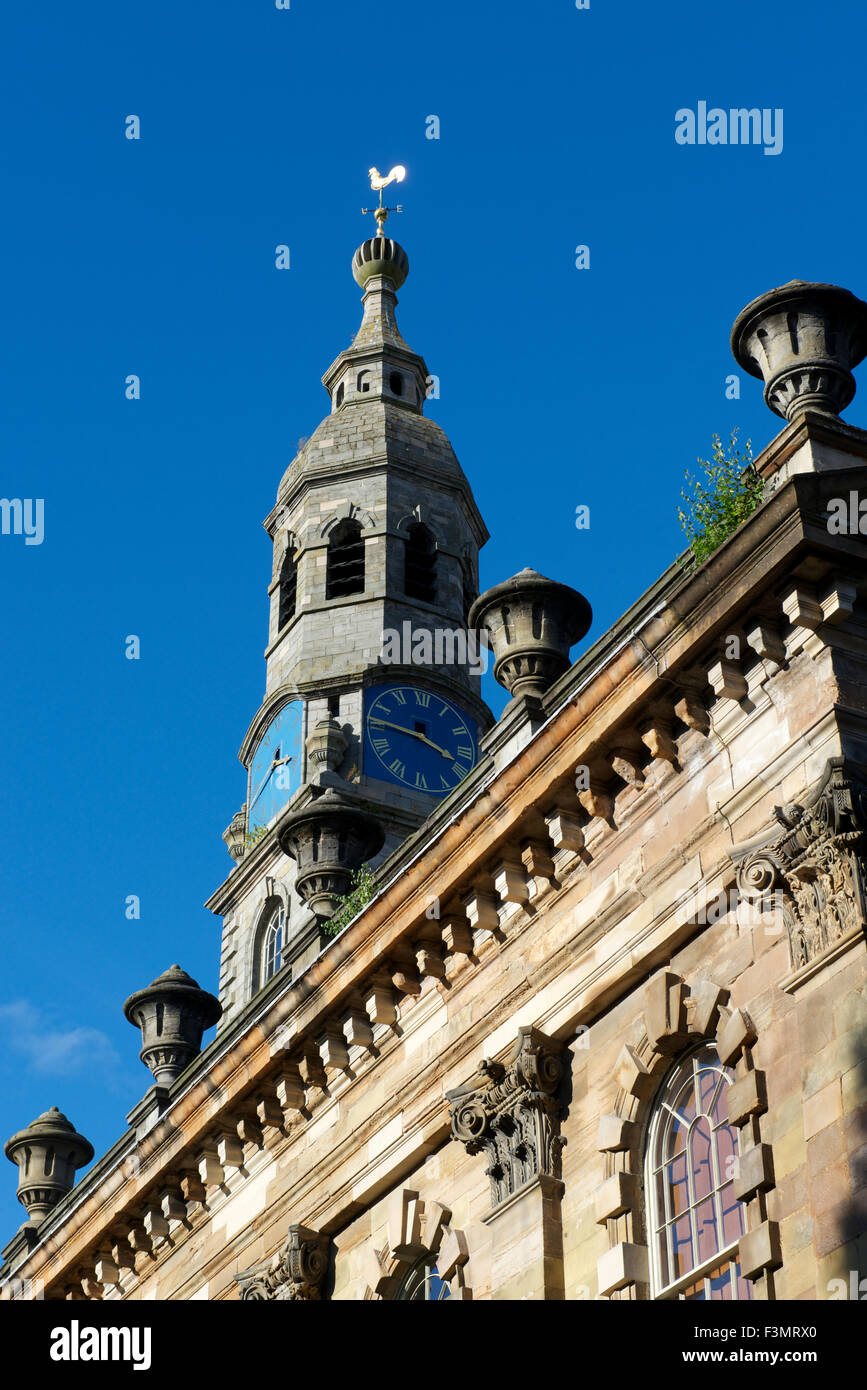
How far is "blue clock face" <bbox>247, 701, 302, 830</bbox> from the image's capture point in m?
46.7

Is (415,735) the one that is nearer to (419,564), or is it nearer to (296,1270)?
(419,564)

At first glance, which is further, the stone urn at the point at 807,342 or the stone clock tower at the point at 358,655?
the stone clock tower at the point at 358,655

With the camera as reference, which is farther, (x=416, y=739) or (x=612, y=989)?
(x=416, y=739)

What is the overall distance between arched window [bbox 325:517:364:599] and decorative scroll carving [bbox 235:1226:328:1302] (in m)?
28.0

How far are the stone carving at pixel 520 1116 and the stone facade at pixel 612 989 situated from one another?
29 mm

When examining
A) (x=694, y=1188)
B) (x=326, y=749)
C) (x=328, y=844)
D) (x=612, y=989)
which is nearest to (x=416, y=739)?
(x=326, y=749)

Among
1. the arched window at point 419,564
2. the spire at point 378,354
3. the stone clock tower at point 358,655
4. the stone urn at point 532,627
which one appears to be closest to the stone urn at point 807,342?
the stone urn at point 532,627

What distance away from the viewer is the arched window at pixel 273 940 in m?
45.9

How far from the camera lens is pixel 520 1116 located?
65.7ft

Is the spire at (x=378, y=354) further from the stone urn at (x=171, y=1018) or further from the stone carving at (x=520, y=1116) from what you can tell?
the stone carving at (x=520, y=1116)

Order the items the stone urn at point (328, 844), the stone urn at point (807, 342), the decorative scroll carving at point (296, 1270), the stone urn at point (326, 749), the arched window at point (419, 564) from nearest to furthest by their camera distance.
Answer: the stone urn at point (807, 342), the decorative scroll carving at point (296, 1270), the stone urn at point (328, 844), the stone urn at point (326, 749), the arched window at point (419, 564)

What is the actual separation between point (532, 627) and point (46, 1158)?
13.6 m

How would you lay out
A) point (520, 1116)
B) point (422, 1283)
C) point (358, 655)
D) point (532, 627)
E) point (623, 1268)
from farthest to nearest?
1. point (358, 655)
2. point (532, 627)
3. point (422, 1283)
4. point (520, 1116)
5. point (623, 1268)

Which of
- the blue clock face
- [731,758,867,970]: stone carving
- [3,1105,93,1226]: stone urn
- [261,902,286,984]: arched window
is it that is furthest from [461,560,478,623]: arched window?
[731,758,867,970]: stone carving
